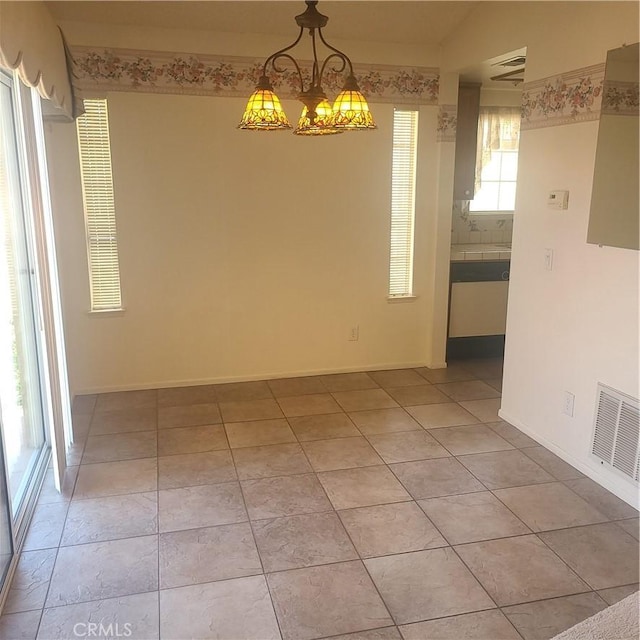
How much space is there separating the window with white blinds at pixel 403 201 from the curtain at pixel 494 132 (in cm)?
106

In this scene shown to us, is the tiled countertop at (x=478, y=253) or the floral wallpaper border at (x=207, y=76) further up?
the floral wallpaper border at (x=207, y=76)

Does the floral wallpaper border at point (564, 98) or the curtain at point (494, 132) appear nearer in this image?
the floral wallpaper border at point (564, 98)

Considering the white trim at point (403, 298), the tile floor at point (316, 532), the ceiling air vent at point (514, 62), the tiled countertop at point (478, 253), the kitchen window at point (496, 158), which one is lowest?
the tile floor at point (316, 532)

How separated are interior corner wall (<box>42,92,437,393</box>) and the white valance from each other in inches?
33.8

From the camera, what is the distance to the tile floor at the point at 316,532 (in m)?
2.15

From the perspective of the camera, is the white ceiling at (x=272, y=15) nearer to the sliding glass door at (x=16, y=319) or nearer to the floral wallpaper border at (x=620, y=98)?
the sliding glass door at (x=16, y=319)

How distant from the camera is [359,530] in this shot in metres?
2.69

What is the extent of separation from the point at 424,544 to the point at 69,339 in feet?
9.51

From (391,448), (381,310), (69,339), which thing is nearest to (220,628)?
(391,448)

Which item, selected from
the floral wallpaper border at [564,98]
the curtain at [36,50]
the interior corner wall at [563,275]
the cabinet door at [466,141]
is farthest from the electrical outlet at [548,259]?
the curtain at [36,50]

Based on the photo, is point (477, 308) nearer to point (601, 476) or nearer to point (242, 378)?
point (242, 378)

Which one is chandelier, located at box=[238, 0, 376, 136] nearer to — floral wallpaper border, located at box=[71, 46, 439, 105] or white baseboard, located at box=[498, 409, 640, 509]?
floral wallpaper border, located at box=[71, 46, 439, 105]

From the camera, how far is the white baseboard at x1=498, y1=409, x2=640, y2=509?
114 inches

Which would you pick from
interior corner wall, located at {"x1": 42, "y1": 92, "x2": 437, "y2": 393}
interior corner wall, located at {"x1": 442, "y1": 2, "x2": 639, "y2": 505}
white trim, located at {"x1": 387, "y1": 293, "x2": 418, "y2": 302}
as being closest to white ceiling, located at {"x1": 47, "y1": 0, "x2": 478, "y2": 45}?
interior corner wall, located at {"x1": 442, "y1": 2, "x2": 639, "y2": 505}
